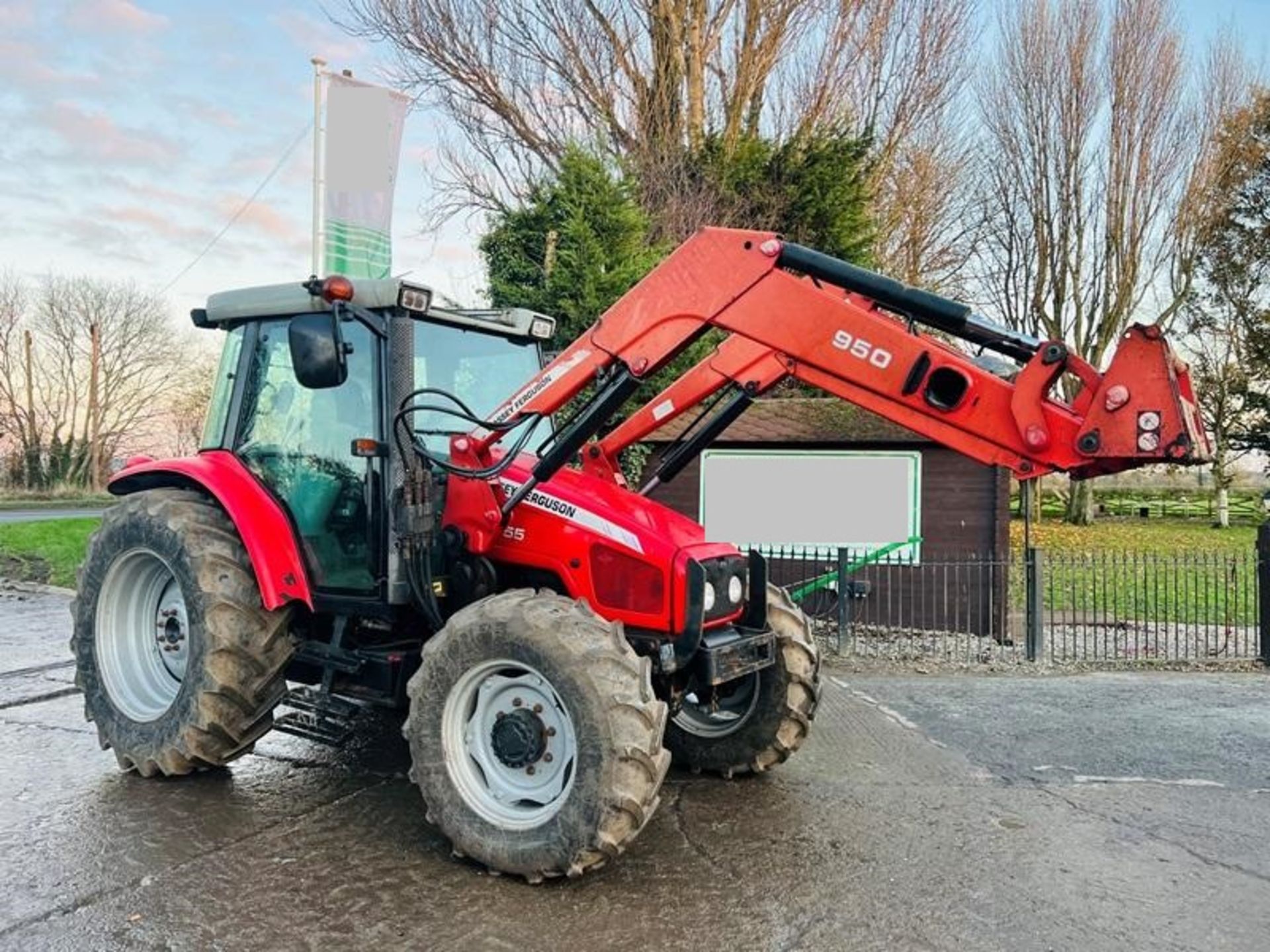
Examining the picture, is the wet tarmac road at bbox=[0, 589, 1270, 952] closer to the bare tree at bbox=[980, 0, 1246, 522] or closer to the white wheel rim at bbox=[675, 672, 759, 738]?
the white wheel rim at bbox=[675, 672, 759, 738]

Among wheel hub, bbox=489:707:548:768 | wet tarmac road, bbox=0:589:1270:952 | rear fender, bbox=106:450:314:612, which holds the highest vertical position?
rear fender, bbox=106:450:314:612

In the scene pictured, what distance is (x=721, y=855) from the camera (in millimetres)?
3977

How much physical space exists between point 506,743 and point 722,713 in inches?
60.2

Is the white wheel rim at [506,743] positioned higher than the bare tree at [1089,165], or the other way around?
the bare tree at [1089,165]

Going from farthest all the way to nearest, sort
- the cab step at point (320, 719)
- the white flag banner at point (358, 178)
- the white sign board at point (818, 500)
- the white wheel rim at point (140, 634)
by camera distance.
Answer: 1. the white flag banner at point (358, 178)
2. the white sign board at point (818, 500)
3. the white wheel rim at point (140, 634)
4. the cab step at point (320, 719)

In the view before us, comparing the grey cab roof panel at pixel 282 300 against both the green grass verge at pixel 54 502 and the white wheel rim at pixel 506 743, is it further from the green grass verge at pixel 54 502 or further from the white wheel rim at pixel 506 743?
the green grass verge at pixel 54 502

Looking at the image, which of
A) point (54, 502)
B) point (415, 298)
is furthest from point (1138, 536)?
point (54, 502)

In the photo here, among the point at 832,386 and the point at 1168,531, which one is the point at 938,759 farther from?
the point at 1168,531

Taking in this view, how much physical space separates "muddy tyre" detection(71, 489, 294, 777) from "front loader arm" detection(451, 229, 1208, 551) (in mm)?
1292

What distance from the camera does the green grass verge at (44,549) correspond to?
→ 489 inches

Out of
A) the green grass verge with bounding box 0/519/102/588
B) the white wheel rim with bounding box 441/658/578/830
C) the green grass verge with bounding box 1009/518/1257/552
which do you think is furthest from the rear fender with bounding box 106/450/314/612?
the green grass verge with bounding box 1009/518/1257/552

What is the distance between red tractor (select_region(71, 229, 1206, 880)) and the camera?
3.56 meters

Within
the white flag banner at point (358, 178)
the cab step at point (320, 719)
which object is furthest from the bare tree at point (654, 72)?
the cab step at point (320, 719)

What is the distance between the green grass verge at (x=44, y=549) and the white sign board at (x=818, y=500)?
6.66 meters
